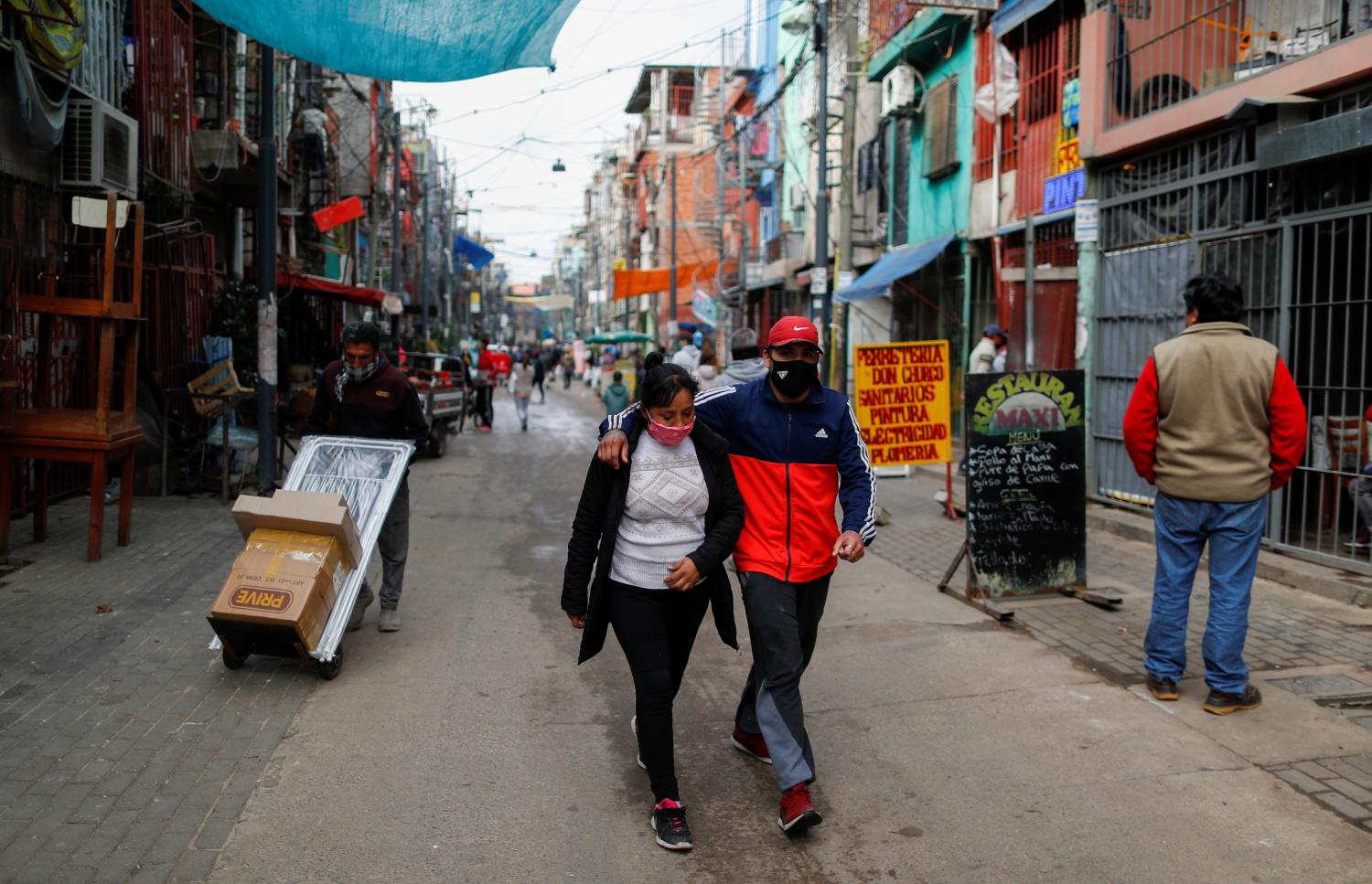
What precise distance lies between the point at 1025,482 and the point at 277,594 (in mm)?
4887

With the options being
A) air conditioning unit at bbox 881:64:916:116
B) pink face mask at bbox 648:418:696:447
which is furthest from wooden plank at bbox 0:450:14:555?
air conditioning unit at bbox 881:64:916:116

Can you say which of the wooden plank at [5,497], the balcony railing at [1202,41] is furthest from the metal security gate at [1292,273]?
the wooden plank at [5,497]

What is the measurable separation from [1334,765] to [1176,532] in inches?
50.8

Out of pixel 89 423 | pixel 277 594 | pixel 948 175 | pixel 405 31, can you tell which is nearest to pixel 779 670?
pixel 277 594

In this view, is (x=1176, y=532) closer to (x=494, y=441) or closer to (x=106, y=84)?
(x=106, y=84)

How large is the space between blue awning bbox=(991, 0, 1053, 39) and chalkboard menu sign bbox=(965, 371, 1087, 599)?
877 cm

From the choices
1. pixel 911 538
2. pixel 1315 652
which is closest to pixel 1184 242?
pixel 911 538

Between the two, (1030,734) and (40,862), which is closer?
(40,862)

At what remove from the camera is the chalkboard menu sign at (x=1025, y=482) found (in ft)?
Result: 26.2

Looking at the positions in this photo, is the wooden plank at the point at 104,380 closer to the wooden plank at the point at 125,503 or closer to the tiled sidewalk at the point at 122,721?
the wooden plank at the point at 125,503

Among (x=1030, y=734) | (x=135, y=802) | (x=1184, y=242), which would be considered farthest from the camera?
(x=1184, y=242)

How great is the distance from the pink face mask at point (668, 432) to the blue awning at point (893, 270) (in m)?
14.6

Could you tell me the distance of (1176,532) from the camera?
19.1ft

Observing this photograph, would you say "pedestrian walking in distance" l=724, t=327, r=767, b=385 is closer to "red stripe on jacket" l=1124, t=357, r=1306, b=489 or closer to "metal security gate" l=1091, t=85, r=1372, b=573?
"red stripe on jacket" l=1124, t=357, r=1306, b=489
